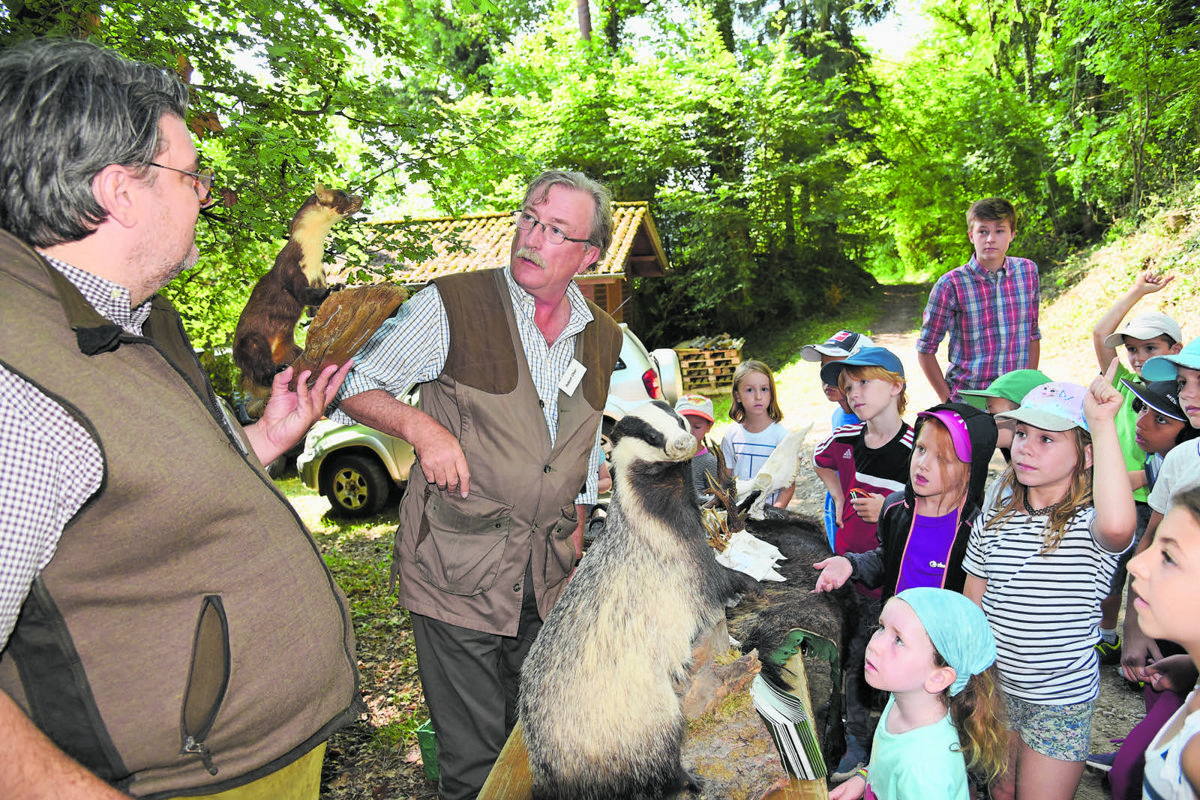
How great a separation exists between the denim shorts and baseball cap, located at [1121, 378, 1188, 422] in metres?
1.64

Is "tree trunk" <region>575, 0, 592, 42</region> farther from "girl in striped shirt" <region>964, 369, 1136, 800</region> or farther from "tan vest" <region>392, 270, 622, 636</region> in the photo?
"girl in striped shirt" <region>964, 369, 1136, 800</region>

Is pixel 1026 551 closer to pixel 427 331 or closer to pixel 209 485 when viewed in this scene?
pixel 427 331

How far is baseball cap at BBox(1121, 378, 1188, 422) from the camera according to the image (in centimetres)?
314

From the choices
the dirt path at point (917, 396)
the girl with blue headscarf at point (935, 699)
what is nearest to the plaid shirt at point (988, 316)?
the dirt path at point (917, 396)

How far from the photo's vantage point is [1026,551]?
225 cm

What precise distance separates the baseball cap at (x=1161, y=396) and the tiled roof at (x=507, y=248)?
23.7 ft

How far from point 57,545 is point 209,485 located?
22 cm

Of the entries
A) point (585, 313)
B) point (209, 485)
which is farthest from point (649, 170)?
point (209, 485)

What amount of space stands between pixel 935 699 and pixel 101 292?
203 centimetres

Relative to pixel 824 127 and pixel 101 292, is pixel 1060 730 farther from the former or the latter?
pixel 824 127

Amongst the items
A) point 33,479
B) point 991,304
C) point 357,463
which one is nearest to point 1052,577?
point 991,304

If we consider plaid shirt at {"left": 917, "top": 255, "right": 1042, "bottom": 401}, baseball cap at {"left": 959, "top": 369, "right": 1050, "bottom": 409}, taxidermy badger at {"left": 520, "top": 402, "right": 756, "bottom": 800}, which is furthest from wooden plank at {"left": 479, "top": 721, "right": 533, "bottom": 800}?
plaid shirt at {"left": 917, "top": 255, "right": 1042, "bottom": 401}

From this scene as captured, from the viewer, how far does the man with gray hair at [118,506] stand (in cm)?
101

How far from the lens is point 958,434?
8.10ft
